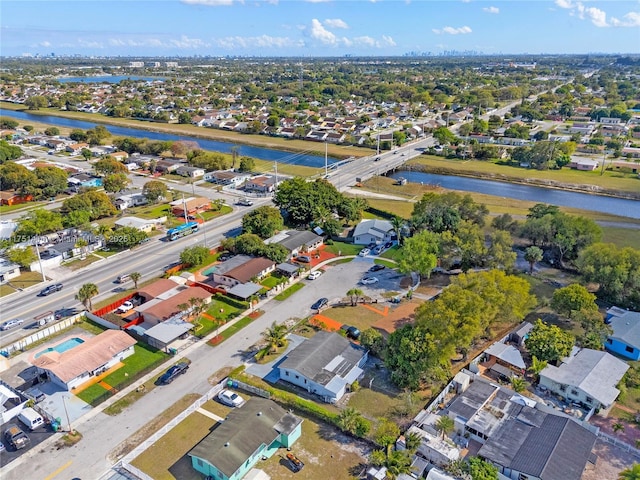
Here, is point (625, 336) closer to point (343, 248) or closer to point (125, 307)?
point (343, 248)

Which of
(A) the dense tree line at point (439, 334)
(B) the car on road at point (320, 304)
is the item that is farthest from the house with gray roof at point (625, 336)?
(B) the car on road at point (320, 304)

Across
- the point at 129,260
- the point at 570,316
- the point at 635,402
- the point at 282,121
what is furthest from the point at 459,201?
the point at 282,121

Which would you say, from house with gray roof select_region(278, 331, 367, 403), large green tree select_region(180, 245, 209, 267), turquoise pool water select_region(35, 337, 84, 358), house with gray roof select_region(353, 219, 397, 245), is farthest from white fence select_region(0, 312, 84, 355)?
house with gray roof select_region(353, 219, 397, 245)

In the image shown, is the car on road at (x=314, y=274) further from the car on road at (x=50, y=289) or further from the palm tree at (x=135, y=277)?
the car on road at (x=50, y=289)

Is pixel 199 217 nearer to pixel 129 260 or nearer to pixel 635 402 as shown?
pixel 129 260

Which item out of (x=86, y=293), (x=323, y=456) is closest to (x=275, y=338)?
(x=323, y=456)

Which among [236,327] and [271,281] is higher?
[271,281]
